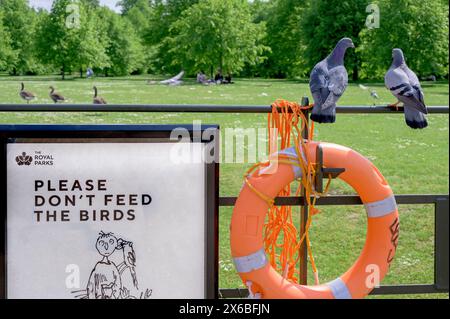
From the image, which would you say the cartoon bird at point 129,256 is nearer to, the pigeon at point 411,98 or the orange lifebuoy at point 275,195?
the orange lifebuoy at point 275,195

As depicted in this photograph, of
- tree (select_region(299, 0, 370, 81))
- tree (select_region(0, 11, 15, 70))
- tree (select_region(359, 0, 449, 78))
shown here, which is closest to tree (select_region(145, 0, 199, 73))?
tree (select_region(299, 0, 370, 81))

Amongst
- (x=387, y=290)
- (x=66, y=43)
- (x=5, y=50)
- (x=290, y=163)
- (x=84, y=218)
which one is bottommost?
(x=387, y=290)

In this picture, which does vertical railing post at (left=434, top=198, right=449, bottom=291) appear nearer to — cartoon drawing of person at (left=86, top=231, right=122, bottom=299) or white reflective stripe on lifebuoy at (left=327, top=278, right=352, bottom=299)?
white reflective stripe on lifebuoy at (left=327, top=278, right=352, bottom=299)

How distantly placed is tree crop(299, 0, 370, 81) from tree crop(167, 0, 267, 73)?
390 cm

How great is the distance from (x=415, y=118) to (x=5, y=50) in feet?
141

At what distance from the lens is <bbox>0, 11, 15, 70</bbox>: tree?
4122cm

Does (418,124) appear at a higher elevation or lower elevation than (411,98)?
lower

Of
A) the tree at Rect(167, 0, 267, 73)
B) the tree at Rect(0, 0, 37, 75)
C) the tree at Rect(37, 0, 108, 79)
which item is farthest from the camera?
the tree at Rect(167, 0, 267, 73)

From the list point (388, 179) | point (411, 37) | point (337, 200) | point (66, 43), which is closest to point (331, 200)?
point (337, 200)

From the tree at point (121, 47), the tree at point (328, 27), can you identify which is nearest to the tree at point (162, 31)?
the tree at point (121, 47)

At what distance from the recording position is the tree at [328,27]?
46.2m

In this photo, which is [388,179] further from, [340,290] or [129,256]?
[129,256]

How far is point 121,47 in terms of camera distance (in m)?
55.6
